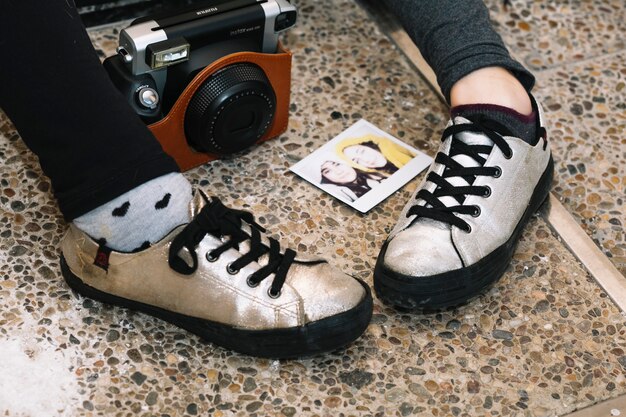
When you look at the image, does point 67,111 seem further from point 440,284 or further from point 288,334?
point 440,284

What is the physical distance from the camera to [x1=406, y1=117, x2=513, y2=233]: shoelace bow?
43.8 inches

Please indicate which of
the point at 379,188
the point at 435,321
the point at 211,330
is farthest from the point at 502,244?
the point at 211,330

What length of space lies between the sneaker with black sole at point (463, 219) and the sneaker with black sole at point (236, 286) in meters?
0.08

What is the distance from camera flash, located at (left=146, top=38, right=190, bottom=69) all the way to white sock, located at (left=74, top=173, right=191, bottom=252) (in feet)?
0.61

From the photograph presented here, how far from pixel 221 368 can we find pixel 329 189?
371 millimetres

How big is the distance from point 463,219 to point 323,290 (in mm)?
227

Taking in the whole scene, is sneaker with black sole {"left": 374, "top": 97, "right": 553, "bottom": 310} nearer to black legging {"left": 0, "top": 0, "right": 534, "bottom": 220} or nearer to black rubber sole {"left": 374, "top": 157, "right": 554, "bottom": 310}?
black rubber sole {"left": 374, "top": 157, "right": 554, "bottom": 310}

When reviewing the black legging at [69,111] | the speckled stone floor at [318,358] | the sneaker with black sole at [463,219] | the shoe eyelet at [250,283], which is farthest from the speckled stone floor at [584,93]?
the black legging at [69,111]

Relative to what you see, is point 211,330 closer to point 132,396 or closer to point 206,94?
point 132,396

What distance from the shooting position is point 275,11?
3.95 feet

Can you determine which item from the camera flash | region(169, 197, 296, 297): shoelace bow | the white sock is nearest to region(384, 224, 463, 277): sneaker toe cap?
region(169, 197, 296, 297): shoelace bow

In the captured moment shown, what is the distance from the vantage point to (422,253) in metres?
1.08

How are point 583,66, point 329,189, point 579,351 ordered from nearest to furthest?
point 579,351 → point 329,189 → point 583,66

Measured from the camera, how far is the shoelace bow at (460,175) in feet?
3.65
